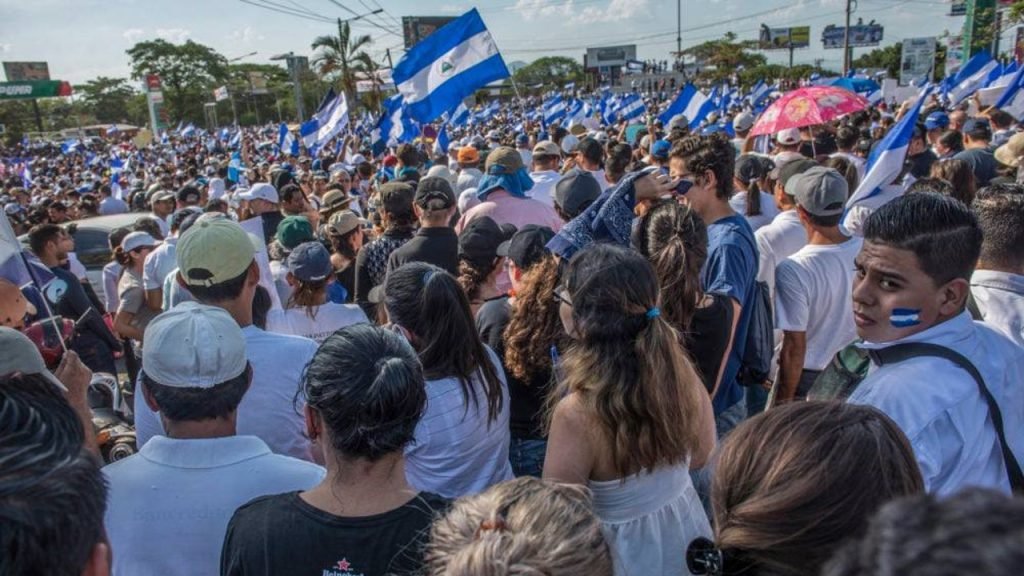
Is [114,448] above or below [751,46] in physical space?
below

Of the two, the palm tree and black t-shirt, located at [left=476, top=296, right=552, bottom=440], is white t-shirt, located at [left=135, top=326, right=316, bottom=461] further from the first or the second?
the palm tree

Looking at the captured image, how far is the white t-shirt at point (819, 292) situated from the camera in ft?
11.8

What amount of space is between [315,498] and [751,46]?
3323 inches

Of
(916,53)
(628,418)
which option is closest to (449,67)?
(628,418)

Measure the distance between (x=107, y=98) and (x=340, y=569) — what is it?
104m

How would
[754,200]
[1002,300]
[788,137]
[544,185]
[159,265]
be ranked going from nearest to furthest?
[1002,300], [159,265], [754,200], [544,185], [788,137]

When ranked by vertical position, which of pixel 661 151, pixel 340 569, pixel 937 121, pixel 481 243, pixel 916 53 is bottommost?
pixel 340 569

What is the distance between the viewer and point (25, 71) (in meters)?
88.6

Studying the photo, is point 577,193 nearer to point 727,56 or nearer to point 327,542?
point 327,542

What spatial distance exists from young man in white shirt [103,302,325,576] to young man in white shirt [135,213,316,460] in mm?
500

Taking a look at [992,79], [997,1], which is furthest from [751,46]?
[992,79]

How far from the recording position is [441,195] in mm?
4812

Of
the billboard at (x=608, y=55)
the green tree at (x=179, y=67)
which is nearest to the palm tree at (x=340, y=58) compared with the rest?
the green tree at (x=179, y=67)

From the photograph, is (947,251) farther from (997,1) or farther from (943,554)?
(997,1)
